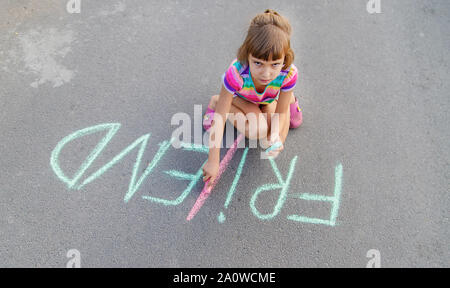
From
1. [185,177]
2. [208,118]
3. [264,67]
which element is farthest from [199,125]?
[264,67]

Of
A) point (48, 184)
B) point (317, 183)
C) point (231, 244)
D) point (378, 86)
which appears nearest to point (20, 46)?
point (48, 184)

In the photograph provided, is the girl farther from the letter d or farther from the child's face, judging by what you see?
the letter d

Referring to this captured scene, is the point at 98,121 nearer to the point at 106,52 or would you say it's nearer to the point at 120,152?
the point at 120,152

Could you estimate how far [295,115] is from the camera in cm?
269

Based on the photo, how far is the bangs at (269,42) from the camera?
1767 millimetres

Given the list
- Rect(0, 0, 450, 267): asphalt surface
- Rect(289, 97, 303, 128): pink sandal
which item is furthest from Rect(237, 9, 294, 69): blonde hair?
Rect(0, 0, 450, 267): asphalt surface

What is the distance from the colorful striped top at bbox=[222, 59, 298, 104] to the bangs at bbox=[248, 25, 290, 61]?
12.7 inches

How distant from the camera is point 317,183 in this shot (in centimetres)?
247

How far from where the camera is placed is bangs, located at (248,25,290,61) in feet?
5.80

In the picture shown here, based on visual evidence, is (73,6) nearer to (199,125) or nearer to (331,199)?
(199,125)

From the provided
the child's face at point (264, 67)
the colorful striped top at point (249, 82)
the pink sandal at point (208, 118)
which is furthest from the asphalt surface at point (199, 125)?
the child's face at point (264, 67)
